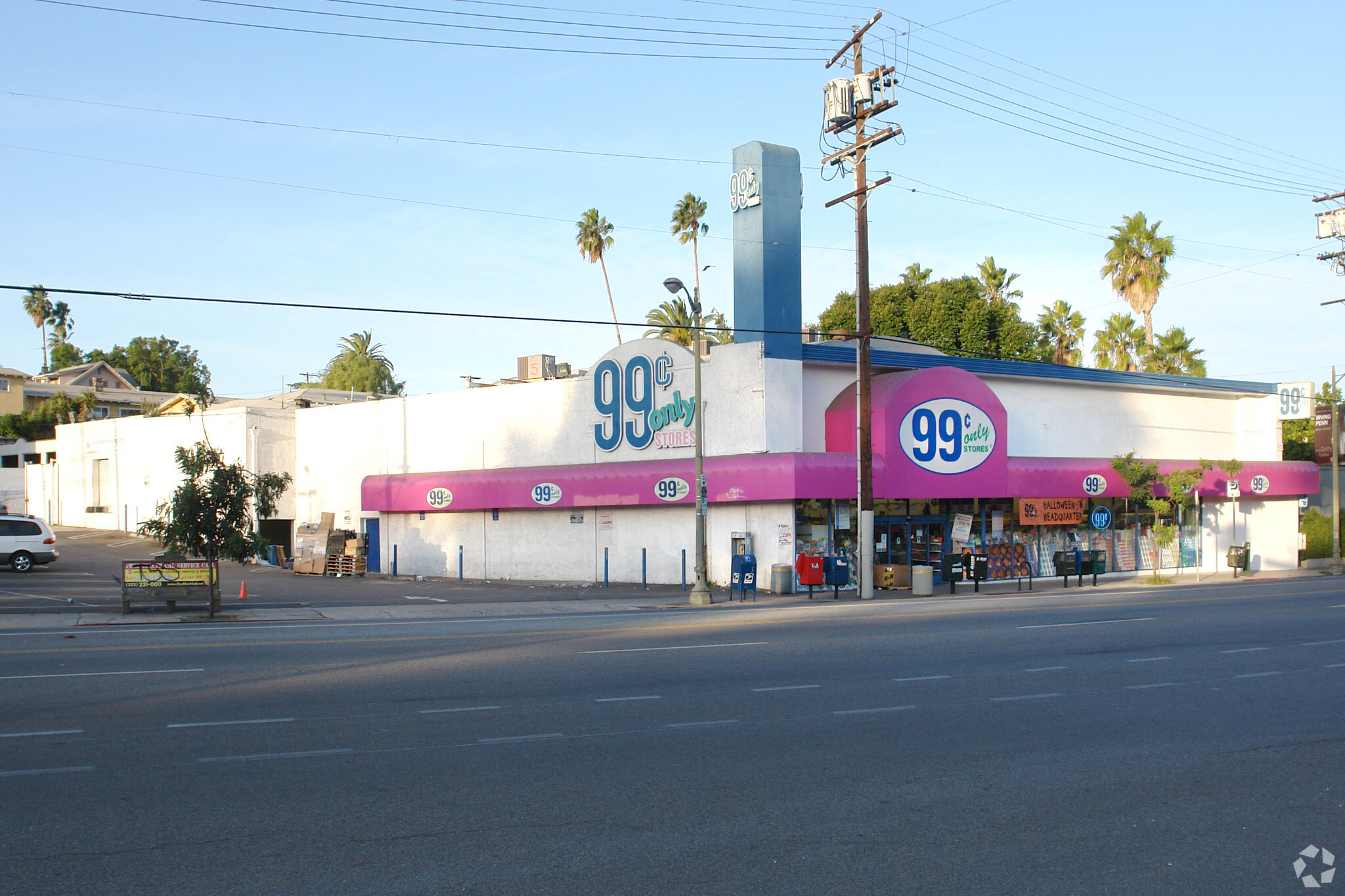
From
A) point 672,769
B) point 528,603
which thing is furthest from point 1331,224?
point 672,769

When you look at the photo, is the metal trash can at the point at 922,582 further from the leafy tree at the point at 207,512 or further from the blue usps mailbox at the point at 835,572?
the leafy tree at the point at 207,512

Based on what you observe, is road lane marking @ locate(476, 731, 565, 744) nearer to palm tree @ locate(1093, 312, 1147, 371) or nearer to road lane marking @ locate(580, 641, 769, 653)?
road lane marking @ locate(580, 641, 769, 653)

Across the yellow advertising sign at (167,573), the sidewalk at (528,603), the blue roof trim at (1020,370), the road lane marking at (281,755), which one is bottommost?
the sidewalk at (528,603)

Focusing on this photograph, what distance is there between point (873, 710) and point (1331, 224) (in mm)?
39622

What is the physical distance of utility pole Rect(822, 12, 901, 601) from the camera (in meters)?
26.9

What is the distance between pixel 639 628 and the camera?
1842 cm

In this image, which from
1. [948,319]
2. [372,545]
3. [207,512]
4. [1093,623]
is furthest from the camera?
[948,319]

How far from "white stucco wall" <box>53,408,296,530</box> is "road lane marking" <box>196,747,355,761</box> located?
118 ft

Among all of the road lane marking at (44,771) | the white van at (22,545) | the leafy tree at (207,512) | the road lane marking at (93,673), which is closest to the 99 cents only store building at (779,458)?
the white van at (22,545)

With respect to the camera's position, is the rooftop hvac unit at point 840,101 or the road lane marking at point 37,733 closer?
the road lane marking at point 37,733

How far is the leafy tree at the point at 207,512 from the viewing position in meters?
21.6

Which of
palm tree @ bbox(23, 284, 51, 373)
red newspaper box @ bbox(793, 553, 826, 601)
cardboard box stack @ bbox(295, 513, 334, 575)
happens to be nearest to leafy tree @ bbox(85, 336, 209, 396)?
palm tree @ bbox(23, 284, 51, 373)

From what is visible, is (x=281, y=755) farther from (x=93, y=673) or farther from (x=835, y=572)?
(x=835, y=572)

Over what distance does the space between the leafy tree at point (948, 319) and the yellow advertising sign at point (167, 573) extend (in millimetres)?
40593
